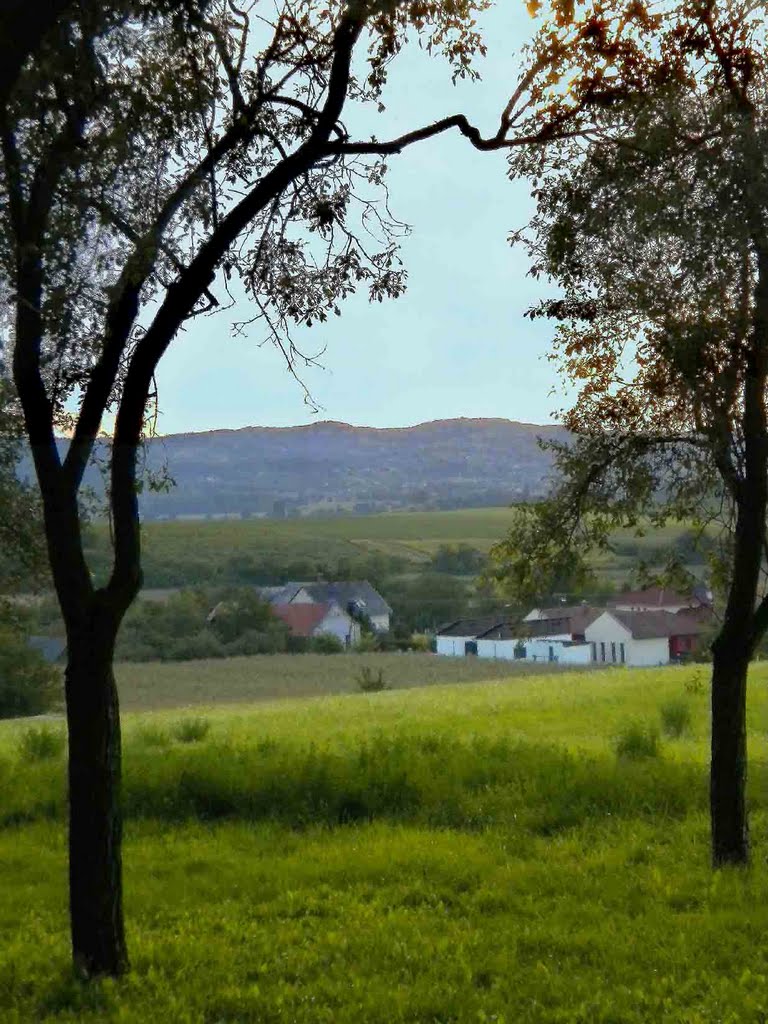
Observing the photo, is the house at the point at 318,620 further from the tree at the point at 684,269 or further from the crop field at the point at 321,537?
the tree at the point at 684,269

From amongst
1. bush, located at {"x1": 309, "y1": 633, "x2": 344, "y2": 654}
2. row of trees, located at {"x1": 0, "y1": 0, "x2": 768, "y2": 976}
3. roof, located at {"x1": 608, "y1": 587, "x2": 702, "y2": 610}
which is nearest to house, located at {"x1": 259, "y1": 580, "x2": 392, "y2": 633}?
bush, located at {"x1": 309, "y1": 633, "x2": 344, "y2": 654}

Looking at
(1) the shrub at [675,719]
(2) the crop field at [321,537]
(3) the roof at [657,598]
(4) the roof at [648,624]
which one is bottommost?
(1) the shrub at [675,719]

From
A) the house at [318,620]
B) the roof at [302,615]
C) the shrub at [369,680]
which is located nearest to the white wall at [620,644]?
the shrub at [369,680]

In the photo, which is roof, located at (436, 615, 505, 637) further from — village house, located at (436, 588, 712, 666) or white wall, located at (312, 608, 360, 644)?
white wall, located at (312, 608, 360, 644)

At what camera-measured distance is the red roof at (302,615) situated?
3412cm

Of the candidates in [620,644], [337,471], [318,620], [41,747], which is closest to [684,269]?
[41,747]

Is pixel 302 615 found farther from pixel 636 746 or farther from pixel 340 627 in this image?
pixel 636 746

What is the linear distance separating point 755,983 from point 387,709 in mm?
16999

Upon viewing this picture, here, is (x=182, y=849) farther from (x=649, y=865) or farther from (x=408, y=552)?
(x=408, y=552)

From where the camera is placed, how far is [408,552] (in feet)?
128

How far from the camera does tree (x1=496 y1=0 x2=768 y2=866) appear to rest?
9.10 metres

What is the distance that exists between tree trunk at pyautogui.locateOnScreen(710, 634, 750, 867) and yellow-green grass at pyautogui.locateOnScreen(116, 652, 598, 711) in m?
21.8

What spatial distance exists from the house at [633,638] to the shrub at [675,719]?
460 cm

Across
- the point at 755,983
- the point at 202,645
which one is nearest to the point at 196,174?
the point at 755,983
